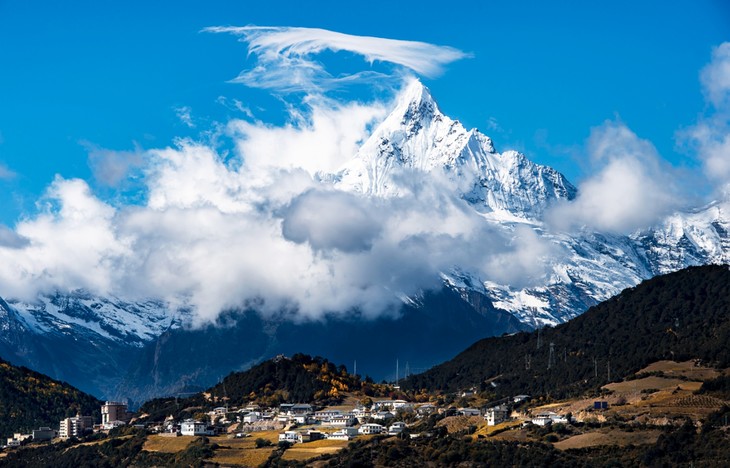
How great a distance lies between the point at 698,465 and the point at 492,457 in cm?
2606

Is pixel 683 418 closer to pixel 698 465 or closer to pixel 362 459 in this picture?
pixel 698 465

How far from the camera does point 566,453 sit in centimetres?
19150

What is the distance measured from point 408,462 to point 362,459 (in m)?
5.66

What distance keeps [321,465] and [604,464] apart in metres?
35.5

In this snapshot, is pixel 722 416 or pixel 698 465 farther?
pixel 722 416

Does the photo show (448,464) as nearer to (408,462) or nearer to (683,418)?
(408,462)

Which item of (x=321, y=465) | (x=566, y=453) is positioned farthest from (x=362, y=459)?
(x=566, y=453)

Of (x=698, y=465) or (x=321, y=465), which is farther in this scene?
(x=321, y=465)

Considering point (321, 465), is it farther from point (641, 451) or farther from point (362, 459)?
point (641, 451)

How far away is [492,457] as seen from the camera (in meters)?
193

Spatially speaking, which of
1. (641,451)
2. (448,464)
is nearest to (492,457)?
(448,464)

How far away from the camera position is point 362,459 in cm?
19825

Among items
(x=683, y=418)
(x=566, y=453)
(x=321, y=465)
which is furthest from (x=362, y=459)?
(x=683, y=418)

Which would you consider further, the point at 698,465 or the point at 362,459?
the point at 362,459
